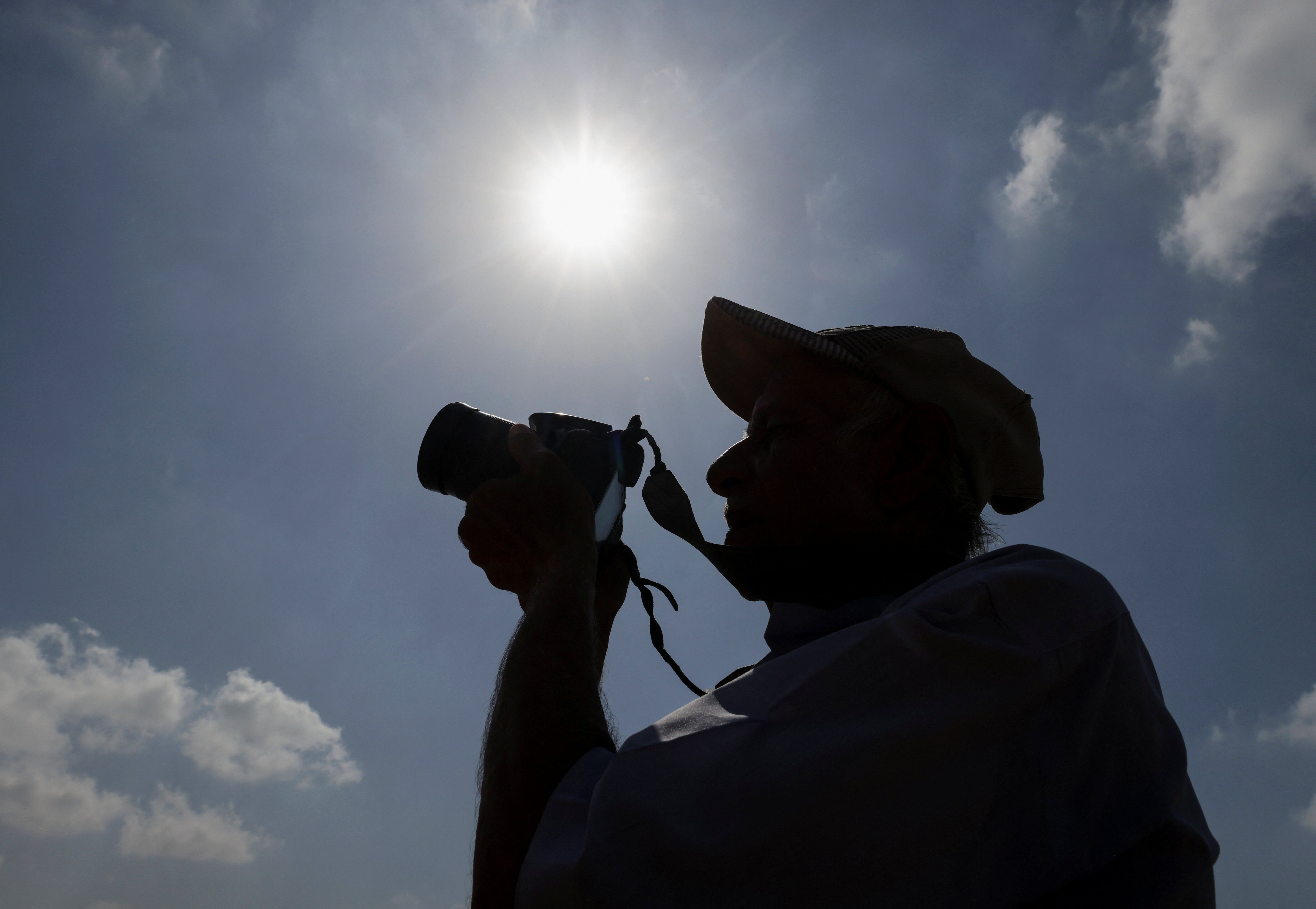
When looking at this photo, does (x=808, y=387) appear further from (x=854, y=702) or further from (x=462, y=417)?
(x=854, y=702)

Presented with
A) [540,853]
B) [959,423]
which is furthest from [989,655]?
[959,423]

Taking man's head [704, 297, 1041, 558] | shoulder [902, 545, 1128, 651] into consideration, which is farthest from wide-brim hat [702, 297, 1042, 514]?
shoulder [902, 545, 1128, 651]

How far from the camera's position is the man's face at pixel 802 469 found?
1564mm

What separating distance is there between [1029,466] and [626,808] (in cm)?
144

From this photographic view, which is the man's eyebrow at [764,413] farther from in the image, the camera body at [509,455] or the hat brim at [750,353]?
the camera body at [509,455]

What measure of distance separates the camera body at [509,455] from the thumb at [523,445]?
0.06 meters

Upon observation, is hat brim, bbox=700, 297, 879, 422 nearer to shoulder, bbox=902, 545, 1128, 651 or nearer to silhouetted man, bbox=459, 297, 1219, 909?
silhouetted man, bbox=459, 297, 1219, 909

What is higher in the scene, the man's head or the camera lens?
the camera lens

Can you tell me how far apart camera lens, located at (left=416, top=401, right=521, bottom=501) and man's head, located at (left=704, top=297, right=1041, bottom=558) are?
0.54 m

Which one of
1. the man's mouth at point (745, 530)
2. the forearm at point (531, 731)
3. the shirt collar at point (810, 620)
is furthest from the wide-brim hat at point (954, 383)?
the forearm at point (531, 731)

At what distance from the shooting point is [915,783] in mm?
774

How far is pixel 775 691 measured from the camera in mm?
851

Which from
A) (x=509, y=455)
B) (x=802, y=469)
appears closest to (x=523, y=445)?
(x=509, y=455)

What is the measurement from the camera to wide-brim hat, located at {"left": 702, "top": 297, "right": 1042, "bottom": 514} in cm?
165
